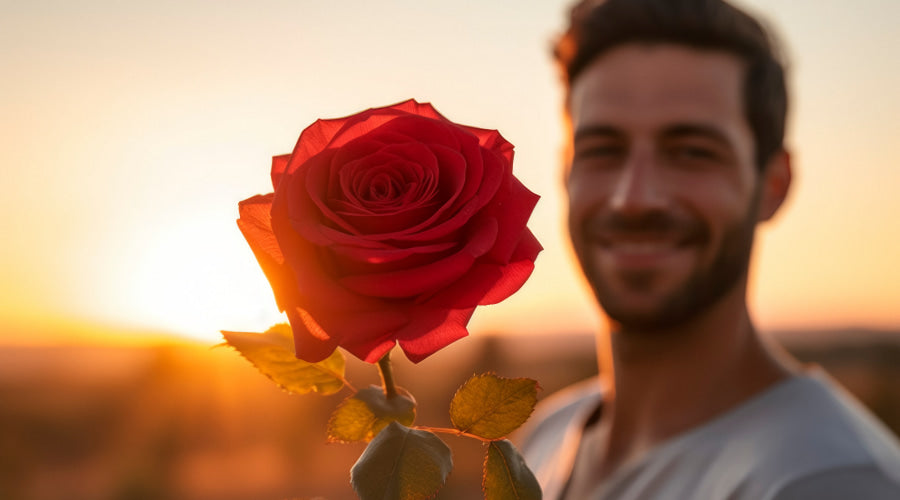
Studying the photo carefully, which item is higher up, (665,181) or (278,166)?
(278,166)

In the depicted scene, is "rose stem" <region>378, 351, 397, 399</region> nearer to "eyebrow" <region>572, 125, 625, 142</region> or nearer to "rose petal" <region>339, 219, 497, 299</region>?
"rose petal" <region>339, 219, 497, 299</region>

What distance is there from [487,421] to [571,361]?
50.2 feet

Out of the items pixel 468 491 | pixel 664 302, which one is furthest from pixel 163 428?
pixel 664 302

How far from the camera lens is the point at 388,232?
26.7 inches

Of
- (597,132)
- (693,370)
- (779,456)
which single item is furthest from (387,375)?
(693,370)

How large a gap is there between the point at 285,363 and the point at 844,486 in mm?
1443

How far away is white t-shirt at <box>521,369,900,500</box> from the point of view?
1660 millimetres

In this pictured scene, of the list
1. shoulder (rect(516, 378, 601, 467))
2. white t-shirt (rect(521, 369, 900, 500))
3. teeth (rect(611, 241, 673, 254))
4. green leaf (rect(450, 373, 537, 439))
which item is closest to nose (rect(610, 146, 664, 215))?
teeth (rect(611, 241, 673, 254))

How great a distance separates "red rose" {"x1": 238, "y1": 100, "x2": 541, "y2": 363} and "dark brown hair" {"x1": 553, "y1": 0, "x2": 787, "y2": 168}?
1.71 m

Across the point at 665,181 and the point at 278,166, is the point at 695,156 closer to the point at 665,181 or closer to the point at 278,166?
the point at 665,181

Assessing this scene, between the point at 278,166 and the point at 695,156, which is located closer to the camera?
the point at 278,166

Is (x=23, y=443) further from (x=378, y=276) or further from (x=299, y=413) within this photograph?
(x=378, y=276)

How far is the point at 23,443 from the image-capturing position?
Answer: 1155 centimetres

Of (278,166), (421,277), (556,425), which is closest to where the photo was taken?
(421,277)
